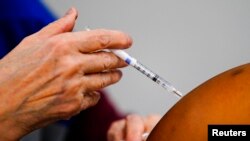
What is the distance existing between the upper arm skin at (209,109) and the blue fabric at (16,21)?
620 mm

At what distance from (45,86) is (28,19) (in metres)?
0.39

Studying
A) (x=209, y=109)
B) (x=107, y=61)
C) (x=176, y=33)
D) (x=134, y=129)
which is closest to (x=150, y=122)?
(x=134, y=129)

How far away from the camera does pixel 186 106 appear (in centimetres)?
36

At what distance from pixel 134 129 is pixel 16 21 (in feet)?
1.47

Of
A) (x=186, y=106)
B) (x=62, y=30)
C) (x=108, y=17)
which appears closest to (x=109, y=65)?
(x=62, y=30)

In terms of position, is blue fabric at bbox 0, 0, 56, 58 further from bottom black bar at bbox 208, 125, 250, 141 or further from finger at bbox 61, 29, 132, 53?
bottom black bar at bbox 208, 125, 250, 141

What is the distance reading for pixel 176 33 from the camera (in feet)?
3.59

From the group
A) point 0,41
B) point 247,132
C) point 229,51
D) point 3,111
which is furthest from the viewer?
point 229,51

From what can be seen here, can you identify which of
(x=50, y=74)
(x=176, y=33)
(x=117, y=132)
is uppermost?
(x=176, y=33)

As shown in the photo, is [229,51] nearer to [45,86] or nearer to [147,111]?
[147,111]

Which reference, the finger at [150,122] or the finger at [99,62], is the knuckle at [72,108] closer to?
the finger at [99,62]

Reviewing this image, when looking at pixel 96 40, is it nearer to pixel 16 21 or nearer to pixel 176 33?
pixel 16 21

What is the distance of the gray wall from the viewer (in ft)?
3.50

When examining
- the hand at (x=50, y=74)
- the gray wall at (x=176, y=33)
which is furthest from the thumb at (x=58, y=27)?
the gray wall at (x=176, y=33)
